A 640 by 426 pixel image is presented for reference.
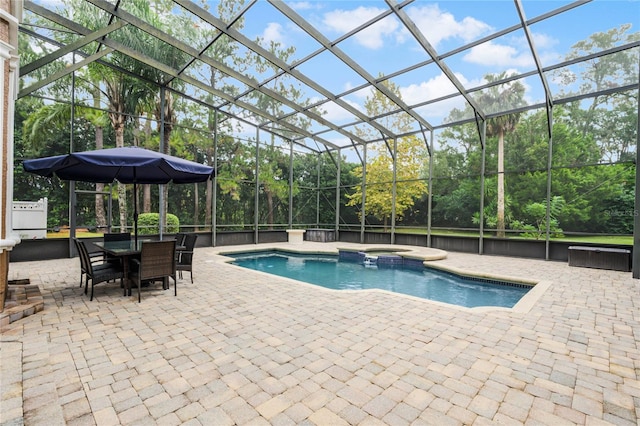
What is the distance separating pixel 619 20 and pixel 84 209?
54.5 feet

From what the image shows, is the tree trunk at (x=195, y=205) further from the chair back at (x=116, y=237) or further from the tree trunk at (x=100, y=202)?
the chair back at (x=116, y=237)

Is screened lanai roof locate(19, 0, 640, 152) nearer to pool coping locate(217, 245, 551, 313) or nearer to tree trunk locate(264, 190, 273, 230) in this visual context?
tree trunk locate(264, 190, 273, 230)

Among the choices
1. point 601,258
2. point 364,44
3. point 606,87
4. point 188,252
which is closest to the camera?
point 188,252

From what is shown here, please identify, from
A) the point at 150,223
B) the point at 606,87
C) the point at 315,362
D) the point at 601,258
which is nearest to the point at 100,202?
the point at 150,223

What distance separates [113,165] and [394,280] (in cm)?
582

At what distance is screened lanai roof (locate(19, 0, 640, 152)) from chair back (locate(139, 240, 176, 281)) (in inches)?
187

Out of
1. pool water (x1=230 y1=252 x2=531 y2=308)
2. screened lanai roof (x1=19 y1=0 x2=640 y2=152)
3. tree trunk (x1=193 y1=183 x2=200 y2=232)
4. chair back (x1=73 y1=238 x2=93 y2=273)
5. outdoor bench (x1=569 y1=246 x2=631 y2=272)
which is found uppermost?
screened lanai roof (x1=19 y1=0 x2=640 y2=152)

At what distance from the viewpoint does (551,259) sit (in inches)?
338

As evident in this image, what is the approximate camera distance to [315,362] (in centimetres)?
244

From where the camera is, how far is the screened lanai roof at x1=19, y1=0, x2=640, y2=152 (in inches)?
239

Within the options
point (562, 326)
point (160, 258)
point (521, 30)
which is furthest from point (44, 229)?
point (521, 30)

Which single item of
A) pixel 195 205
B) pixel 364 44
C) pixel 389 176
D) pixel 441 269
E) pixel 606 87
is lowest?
pixel 441 269

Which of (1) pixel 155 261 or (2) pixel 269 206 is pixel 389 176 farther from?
(1) pixel 155 261

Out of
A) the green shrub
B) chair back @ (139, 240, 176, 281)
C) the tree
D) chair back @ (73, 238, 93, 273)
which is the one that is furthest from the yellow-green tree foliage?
chair back @ (73, 238, 93, 273)
